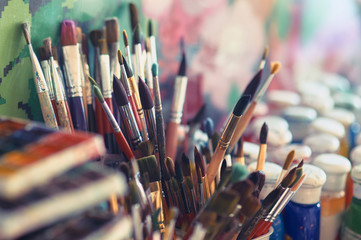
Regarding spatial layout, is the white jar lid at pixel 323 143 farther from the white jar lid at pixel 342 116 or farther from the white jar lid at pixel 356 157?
the white jar lid at pixel 342 116

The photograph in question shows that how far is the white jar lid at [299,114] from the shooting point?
2.48 feet

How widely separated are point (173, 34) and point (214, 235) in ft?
1.27

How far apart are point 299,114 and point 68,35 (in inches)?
19.2

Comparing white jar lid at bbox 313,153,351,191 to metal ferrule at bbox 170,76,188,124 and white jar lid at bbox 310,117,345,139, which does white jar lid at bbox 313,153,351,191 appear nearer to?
white jar lid at bbox 310,117,345,139

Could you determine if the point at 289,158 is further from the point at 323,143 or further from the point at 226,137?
the point at 323,143

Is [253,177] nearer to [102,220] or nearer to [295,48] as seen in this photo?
[102,220]

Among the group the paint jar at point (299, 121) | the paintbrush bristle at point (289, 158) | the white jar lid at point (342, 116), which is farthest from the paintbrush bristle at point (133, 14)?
the white jar lid at point (342, 116)

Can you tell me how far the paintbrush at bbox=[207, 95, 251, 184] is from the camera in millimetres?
443

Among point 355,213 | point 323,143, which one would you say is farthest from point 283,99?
point 355,213

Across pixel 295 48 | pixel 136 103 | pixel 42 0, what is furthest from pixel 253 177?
pixel 295 48

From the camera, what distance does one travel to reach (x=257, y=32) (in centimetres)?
88

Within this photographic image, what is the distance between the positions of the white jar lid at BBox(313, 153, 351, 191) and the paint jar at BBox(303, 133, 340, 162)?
0.06m

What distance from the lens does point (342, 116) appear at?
0.83 meters

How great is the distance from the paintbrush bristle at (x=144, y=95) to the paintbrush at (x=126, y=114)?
2cm
